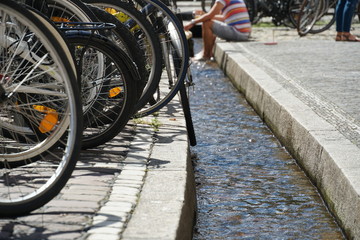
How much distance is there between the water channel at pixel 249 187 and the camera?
182 inches

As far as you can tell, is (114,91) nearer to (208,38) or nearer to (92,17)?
(92,17)

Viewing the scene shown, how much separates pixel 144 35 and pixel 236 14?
7.63 m

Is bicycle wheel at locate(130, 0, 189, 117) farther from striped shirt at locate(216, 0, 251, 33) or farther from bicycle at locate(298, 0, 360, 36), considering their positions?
bicycle at locate(298, 0, 360, 36)

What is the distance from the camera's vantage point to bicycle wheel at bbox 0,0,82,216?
11.5 ft

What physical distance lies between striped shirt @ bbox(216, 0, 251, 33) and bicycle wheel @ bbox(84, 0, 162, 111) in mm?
7293

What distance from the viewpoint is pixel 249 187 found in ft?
18.0

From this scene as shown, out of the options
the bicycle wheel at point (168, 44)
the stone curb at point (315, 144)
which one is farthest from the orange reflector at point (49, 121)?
the bicycle wheel at point (168, 44)

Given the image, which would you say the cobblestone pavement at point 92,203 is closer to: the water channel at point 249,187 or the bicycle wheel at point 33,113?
the bicycle wheel at point 33,113

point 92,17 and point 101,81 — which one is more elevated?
point 92,17

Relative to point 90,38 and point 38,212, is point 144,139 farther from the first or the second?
point 38,212

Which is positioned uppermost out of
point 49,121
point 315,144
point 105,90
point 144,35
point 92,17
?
point 92,17

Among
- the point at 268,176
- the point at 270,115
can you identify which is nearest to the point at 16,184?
the point at 268,176

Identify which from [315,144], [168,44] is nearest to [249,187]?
[315,144]

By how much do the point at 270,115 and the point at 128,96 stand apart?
8.68 feet
